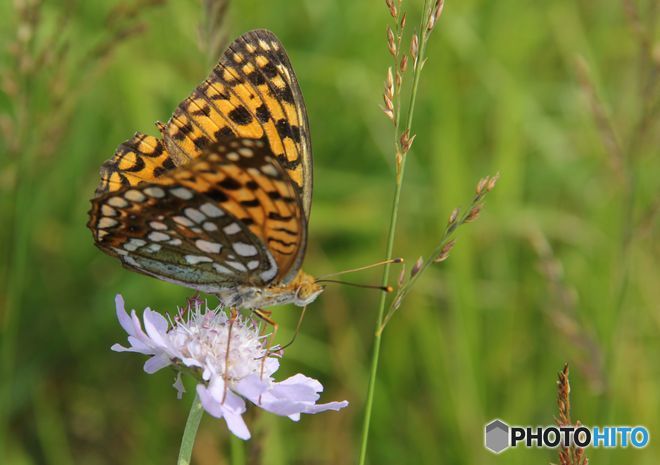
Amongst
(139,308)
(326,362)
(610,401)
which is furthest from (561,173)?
(139,308)

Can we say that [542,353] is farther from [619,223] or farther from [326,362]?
[326,362]

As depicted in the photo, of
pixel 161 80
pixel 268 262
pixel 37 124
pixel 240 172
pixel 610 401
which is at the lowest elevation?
pixel 610 401

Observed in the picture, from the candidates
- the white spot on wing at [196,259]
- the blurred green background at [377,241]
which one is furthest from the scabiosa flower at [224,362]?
the blurred green background at [377,241]

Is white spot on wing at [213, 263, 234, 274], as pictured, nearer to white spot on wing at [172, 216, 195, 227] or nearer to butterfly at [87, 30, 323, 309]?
butterfly at [87, 30, 323, 309]

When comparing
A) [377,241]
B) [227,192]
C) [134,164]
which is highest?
[377,241]

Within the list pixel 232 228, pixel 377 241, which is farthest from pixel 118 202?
pixel 377 241

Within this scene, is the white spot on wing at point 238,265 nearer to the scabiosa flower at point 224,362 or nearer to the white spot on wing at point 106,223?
the scabiosa flower at point 224,362

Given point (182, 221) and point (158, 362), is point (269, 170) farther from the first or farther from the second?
point (158, 362)
